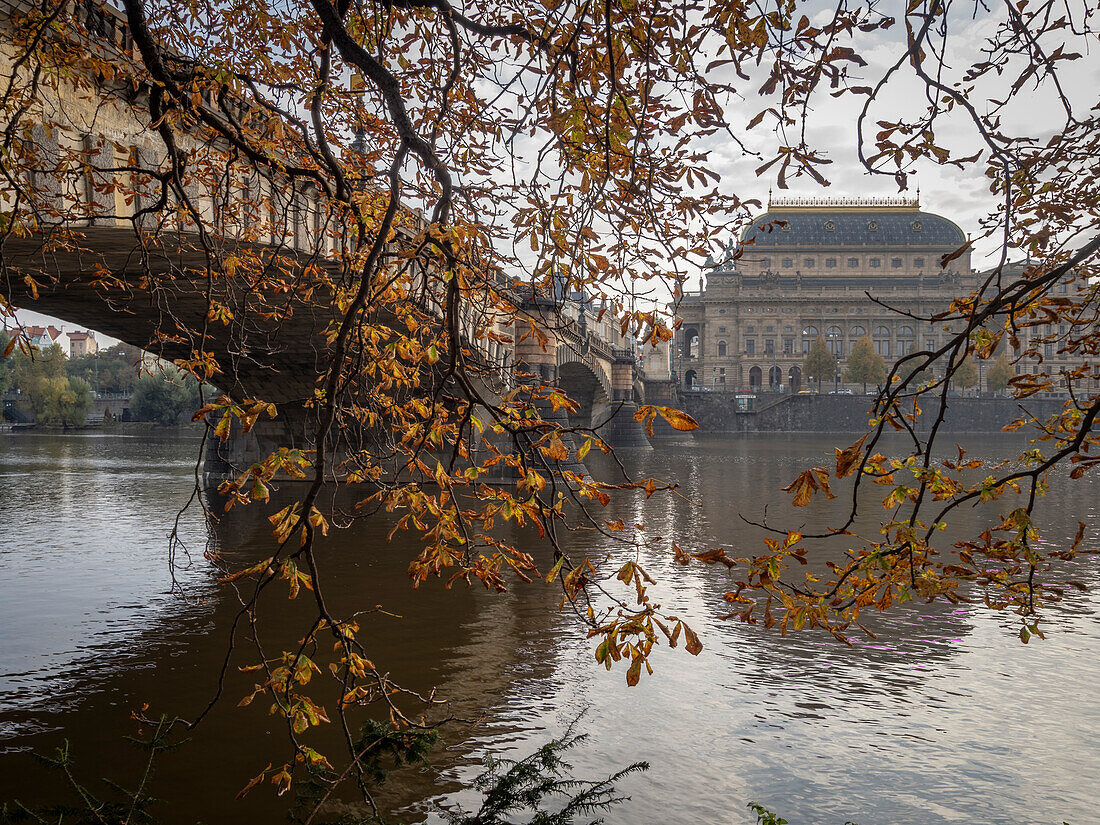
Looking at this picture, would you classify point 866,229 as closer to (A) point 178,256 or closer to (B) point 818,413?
(B) point 818,413

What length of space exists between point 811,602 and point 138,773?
19.3ft

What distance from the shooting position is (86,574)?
1460 cm

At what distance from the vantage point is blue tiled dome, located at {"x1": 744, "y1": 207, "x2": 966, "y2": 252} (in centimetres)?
10406

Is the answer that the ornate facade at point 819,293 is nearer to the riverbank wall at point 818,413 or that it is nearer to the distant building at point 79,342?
the riverbank wall at point 818,413

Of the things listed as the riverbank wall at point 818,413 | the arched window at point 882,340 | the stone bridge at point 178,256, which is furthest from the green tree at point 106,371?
the arched window at point 882,340

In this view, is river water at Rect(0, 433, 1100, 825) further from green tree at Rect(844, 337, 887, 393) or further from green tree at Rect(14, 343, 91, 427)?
green tree at Rect(844, 337, 887, 393)

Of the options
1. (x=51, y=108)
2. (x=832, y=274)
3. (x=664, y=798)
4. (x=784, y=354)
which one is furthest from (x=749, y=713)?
(x=832, y=274)

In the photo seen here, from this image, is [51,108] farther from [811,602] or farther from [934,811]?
[934,811]

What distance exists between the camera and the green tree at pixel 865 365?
86.8 metres

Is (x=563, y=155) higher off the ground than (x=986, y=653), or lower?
higher

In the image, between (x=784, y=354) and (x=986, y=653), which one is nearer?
(x=986, y=653)

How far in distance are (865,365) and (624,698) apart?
8415 centimetres

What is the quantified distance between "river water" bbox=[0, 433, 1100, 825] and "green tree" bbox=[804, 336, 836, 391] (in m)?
74.1

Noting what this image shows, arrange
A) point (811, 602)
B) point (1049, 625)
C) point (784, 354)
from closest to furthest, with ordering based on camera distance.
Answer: point (811, 602), point (1049, 625), point (784, 354)
